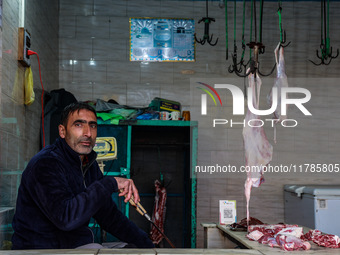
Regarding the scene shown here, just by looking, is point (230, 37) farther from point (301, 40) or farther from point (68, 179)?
point (68, 179)

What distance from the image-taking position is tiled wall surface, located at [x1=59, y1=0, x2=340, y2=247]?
6301mm

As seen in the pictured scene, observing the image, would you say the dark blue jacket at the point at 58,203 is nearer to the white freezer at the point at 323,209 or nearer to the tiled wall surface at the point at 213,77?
the white freezer at the point at 323,209

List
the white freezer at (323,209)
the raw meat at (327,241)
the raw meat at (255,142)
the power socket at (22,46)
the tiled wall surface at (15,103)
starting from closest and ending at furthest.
→ the raw meat at (327,241) → the tiled wall surface at (15,103) → the power socket at (22,46) → the raw meat at (255,142) → the white freezer at (323,209)

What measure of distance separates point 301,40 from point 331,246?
4534 millimetres

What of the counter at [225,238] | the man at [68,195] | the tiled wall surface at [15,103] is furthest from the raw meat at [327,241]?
the tiled wall surface at [15,103]

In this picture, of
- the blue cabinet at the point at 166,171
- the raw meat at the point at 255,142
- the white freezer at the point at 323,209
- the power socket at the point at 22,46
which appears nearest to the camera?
the power socket at the point at 22,46

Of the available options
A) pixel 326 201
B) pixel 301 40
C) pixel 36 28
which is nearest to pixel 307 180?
pixel 326 201

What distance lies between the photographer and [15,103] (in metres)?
3.62

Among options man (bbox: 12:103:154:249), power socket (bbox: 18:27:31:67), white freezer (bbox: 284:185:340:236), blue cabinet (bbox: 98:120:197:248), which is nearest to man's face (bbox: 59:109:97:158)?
man (bbox: 12:103:154:249)

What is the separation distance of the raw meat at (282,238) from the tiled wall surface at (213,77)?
3.08 metres

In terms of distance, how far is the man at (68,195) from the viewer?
2.43 meters

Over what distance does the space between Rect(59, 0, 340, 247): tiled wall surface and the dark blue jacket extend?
11.7 feet

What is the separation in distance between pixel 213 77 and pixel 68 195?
4.32m

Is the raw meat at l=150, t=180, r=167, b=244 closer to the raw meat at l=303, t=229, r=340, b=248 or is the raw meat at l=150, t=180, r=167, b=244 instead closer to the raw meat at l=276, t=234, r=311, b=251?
the raw meat at l=303, t=229, r=340, b=248
